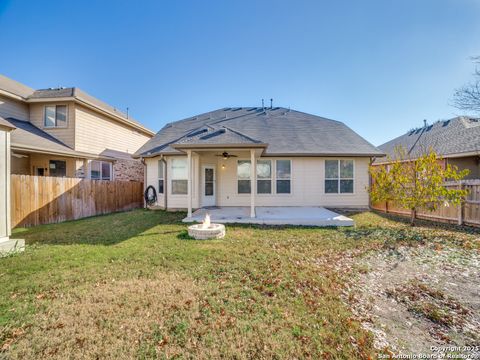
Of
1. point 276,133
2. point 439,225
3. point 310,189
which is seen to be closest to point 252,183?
point 310,189

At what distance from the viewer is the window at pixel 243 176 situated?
11.1 m

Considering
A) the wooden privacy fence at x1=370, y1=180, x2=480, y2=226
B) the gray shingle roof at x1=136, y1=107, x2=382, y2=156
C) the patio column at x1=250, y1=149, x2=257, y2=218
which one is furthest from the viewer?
the gray shingle roof at x1=136, y1=107, x2=382, y2=156

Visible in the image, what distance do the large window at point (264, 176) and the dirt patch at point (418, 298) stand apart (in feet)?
20.4

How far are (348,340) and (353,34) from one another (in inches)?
522

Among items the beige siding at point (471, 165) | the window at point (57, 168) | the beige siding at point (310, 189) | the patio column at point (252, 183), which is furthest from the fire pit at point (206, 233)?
the beige siding at point (471, 165)

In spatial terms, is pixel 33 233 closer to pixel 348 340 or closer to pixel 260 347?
pixel 260 347

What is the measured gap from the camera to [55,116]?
483 inches

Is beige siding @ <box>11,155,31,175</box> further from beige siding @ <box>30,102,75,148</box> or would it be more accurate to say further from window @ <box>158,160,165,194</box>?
window @ <box>158,160,165,194</box>

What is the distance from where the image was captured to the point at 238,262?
454 cm

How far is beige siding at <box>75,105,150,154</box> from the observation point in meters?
12.4

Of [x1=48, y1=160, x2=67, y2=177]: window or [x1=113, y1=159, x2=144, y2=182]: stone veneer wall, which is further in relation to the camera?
[x1=113, y1=159, x2=144, y2=182]: stone veneer wall

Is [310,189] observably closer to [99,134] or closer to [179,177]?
[179,177]

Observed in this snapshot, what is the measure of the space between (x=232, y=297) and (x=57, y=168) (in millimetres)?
13659

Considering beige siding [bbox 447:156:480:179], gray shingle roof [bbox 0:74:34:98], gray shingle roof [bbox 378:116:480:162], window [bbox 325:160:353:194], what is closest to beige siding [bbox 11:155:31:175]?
gray shingle roof [bbox 0:74:34:98]
